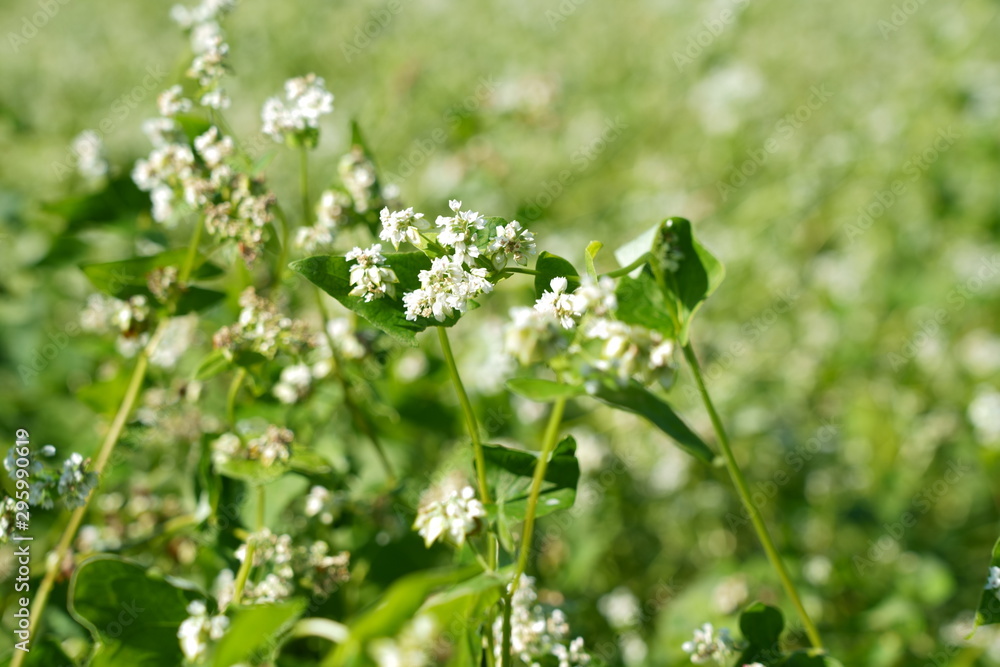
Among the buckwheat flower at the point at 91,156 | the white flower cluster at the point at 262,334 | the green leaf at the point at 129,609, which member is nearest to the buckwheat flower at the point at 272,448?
the white flower cluster at the point at 262,334

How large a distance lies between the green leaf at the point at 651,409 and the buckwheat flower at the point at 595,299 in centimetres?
9

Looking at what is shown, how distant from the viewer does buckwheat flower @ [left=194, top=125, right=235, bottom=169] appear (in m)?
1.38

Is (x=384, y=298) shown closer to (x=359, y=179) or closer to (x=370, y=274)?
(x=370, y=274)

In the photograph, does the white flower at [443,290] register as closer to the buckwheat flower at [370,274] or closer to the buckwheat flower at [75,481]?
the buckwheat flower at [370,274]

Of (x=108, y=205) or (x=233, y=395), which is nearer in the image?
(x=233, y=395)

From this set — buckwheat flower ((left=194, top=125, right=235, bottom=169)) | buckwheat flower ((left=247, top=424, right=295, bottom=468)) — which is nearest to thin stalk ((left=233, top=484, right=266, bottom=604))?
buckwheat flower ((left=247, top=424, right=295, bottom=468))

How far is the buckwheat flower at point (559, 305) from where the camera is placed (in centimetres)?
95

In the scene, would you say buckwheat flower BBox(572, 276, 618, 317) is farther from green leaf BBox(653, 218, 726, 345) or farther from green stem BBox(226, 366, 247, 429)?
green stem BBox(226, 366, 247, 429)

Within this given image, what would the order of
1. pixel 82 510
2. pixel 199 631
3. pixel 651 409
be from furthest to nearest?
1. pixel 82 510
2. pixel 199 631
3. pixel 651 409

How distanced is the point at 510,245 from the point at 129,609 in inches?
29.1

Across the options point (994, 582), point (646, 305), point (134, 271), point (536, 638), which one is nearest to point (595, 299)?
point (646, 305)

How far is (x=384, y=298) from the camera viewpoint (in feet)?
3.50

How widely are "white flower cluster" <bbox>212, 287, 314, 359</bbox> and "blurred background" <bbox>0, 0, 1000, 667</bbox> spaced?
1.37 feet

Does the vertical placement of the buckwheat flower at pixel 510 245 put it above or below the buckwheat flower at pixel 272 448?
above
